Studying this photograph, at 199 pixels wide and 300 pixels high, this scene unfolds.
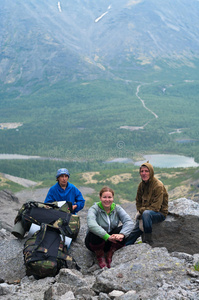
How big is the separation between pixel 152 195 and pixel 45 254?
3.10m

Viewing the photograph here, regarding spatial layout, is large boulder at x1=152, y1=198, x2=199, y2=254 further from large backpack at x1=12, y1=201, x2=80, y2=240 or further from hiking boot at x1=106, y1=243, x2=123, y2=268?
large backpack at x1=12, y1=201, x2=80, y2=240

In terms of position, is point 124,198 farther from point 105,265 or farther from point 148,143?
point 148,143

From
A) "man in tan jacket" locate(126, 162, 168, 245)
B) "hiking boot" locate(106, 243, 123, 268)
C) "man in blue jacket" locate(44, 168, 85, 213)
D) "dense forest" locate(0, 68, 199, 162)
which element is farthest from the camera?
"dense forest" locate(0, 68, 199, 162)

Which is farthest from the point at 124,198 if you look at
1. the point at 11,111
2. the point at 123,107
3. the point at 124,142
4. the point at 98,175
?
the point at 11,111

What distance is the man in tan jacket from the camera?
952cm

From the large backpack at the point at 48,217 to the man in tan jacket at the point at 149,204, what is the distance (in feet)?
5.14

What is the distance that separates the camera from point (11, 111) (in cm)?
19762

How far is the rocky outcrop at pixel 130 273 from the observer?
267 inches

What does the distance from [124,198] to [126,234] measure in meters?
53.8

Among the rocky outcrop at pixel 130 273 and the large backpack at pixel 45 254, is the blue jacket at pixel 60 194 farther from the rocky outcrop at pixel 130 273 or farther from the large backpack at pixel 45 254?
the large backpack at pixel 45 254

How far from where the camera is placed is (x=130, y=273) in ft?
24.8

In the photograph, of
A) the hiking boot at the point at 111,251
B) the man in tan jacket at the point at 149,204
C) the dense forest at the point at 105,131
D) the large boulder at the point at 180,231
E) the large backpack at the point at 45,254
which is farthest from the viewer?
the dense forest at the point at 105,131

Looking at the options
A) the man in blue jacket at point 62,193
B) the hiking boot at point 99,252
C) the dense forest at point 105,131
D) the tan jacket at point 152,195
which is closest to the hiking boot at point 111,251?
the hiking boot at point 99,252

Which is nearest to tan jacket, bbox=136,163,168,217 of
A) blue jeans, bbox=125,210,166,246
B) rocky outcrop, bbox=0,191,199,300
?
blue jeans, bbox=125,210,166,246
